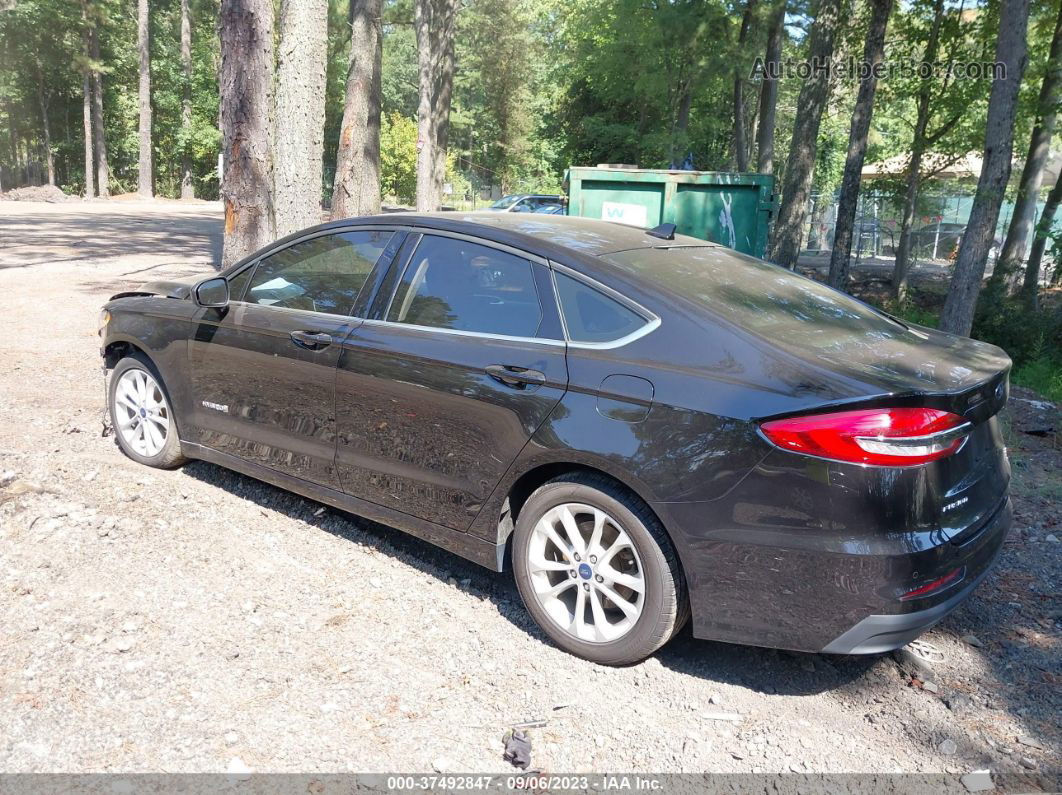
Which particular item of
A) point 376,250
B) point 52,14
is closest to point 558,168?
point 52,14

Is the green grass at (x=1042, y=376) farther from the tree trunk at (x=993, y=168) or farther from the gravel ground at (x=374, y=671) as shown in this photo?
the gravel ground at (x=374, y=671)

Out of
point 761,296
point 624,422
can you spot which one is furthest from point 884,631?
point 761,296

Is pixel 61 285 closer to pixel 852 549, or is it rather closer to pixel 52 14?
pixel 852 549

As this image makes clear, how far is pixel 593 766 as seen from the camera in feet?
9.15

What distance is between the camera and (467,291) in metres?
3.77

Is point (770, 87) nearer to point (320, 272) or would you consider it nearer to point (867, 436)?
point (320, 272)

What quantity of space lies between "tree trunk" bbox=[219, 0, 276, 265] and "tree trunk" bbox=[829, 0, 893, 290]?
8.66 m

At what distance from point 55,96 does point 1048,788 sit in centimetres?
5430

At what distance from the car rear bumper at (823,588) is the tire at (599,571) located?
108mm

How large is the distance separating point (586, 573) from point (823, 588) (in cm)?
90

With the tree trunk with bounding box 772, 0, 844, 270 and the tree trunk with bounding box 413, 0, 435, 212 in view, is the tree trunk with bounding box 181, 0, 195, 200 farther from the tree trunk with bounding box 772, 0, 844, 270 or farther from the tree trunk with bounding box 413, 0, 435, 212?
the tree trunk with bounding box 772, 0, 844, 270

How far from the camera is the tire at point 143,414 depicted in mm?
4988

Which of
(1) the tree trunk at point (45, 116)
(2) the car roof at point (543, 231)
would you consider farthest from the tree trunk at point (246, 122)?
(1) the tree trunk at point (45, 116)

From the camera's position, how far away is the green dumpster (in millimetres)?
9578
